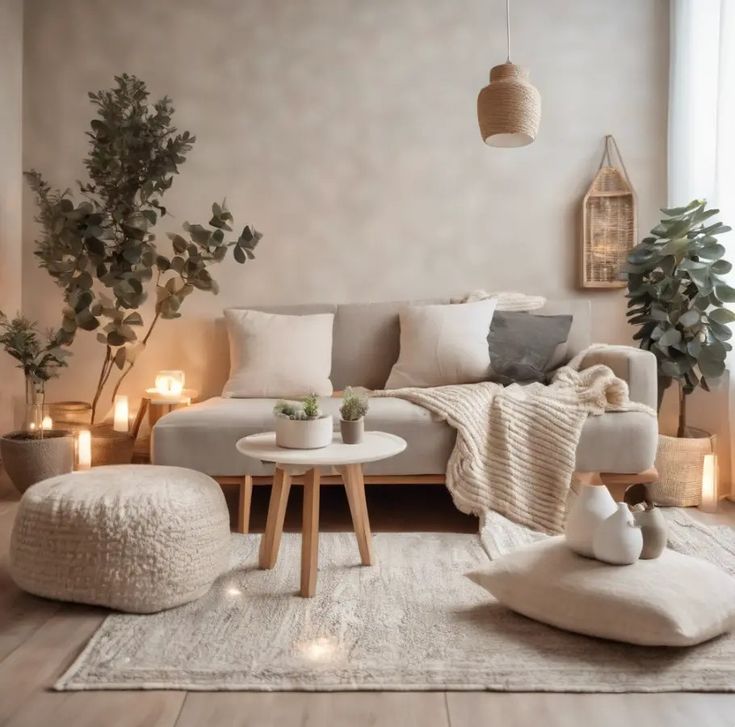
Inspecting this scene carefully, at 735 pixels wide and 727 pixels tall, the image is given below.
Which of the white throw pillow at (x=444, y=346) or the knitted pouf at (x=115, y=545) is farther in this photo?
the white throw pillow at (x=444, y=346)

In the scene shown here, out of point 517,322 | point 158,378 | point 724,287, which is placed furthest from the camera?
point 158,378

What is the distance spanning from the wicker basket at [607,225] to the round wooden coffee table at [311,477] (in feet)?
6.28

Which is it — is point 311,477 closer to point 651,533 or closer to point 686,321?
point 651,533

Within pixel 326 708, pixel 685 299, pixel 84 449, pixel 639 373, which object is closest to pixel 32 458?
pixel 84 449

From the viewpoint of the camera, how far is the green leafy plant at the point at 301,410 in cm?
226

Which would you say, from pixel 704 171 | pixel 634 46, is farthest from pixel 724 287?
pixel 634 46

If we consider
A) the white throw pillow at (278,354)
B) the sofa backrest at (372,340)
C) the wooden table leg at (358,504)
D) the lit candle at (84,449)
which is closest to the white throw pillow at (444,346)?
the sofa backrest at (372,340)

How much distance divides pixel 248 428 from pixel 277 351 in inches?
27.3

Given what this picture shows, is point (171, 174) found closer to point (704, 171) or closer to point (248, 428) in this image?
point (248, 428)

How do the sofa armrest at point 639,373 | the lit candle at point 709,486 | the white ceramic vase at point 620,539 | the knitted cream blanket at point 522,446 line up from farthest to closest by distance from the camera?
the lit candle at point 709,486
the sofa armrest at point 639,373
the knitted cream blanket at point 522,446
the white ceramic vase at point 620,539

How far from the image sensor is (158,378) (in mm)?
3807

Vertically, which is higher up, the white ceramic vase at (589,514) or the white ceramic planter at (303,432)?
the white ceramic planter at (303,432)

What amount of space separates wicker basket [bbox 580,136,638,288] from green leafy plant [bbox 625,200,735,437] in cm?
40

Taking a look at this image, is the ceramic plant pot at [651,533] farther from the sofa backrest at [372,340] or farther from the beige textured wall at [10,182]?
the beige textured wall at [10,182]
